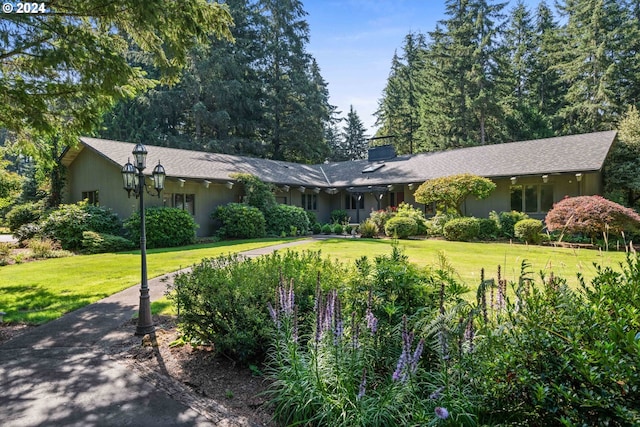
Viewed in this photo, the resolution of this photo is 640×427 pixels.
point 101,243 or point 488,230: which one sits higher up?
point 488,230

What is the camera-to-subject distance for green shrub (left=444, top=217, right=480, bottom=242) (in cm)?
1477

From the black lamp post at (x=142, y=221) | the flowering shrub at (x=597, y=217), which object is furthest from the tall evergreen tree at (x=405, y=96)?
the black lamp post at (x=142, y=221)

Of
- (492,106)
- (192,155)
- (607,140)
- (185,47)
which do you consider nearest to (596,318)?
(185,47)

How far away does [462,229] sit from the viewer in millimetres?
14797

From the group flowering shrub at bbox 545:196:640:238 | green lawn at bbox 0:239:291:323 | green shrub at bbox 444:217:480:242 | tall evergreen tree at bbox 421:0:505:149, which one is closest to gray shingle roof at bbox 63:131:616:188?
flowering shrub at bbox 545:196:640:238

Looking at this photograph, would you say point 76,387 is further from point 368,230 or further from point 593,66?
point 593,66

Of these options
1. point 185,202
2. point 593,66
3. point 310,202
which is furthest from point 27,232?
point 593,66

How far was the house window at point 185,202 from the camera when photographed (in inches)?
667

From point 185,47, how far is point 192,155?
49.0ft

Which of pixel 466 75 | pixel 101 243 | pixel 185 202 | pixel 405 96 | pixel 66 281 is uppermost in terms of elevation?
pixel 405 96

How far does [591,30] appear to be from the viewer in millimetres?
25734

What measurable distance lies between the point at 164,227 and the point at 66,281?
6.42 metres

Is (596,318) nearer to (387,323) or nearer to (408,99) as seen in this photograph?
(387,323)

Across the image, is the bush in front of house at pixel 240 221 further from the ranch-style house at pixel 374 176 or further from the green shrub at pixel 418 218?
the green shrub at pixel 418 218
